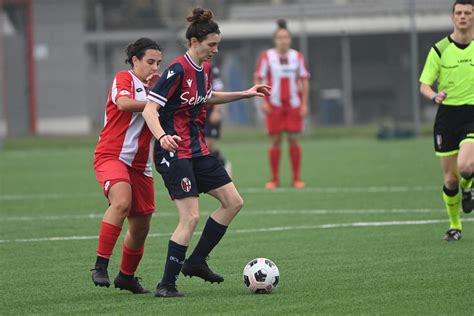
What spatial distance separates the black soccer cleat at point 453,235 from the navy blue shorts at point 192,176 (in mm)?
Result: 2900

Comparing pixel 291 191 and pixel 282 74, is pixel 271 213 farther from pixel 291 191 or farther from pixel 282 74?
pixel 282 74

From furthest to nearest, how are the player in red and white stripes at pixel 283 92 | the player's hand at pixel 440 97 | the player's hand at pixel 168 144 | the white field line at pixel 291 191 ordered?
the player in red and white stripes at pixel 283 92
the white field line at pixel 291 191
the player's hand at pixel 440 97
the player's hand at pixel 168 144

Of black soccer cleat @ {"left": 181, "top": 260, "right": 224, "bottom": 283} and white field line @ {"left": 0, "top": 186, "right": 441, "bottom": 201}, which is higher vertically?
black soccer cleat @ {"left": 181, "top": 260, "right": 224, "bottom": 283}

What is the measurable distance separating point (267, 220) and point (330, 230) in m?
1.30

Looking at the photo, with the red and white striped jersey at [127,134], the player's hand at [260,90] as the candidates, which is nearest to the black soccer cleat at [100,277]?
the red and white striped jersey at [127,134]

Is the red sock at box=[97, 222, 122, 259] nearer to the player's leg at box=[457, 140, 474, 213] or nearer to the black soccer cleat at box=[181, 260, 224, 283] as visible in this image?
the black soccer cleat at box=[181, 260, 224, 283]

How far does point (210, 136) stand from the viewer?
53.4ft

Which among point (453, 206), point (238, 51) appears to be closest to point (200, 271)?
point (453, 206)

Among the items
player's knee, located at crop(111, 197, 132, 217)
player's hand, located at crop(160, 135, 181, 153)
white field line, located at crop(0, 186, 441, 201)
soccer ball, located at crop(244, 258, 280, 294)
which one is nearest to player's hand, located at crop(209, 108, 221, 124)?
white field line, located at crop(0, 186, 441, 201)

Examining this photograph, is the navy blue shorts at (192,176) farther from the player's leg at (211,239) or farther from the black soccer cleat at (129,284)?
the black soccer cleat at (129,284)

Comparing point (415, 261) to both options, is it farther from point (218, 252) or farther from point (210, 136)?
point (210, 136)

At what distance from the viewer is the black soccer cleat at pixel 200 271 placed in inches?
294

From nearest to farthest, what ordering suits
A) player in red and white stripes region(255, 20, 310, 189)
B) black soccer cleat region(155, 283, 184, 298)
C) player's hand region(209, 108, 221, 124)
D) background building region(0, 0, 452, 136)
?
black soccer cleat region(155, 283, 184, 298) → player in red and white stripes region(255, 20, 310, 189) → player's hand region(209, 108, 221, 124) → background building region(0, 0, 452, 136)

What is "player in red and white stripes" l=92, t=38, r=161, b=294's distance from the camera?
742 centimetres
